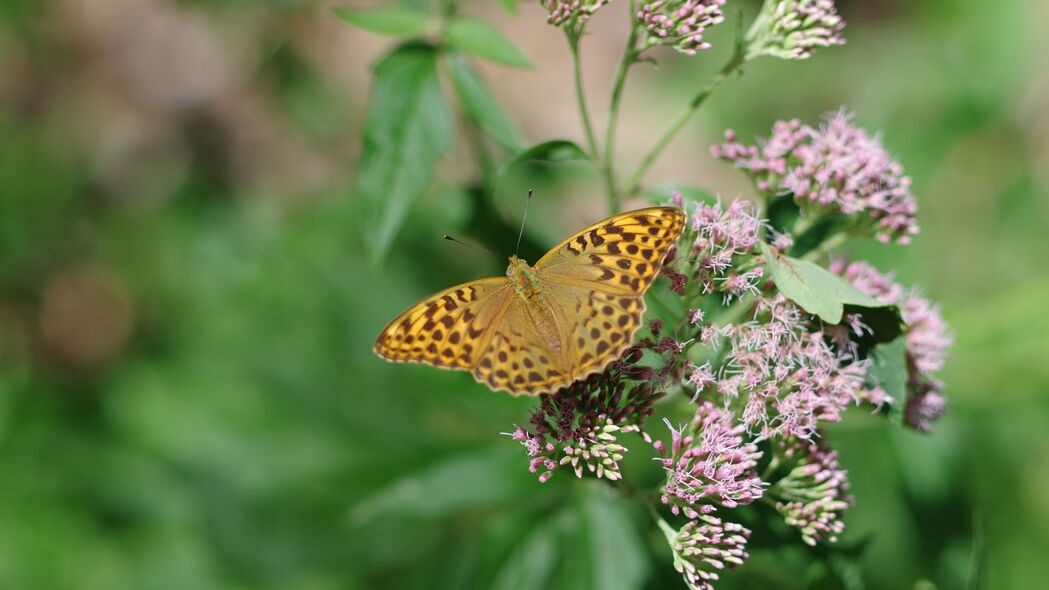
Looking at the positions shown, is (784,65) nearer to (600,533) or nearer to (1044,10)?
(1044,10)

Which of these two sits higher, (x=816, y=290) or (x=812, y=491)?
(x=816, y=290)

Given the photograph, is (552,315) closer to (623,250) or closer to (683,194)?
(623,250)

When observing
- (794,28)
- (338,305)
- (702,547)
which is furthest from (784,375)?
(338,305)

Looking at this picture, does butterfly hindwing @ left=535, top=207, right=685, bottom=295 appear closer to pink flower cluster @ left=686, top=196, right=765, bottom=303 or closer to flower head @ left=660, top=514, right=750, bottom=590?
pink flower cluster @ left=686, top=196, right=765, bottom=303

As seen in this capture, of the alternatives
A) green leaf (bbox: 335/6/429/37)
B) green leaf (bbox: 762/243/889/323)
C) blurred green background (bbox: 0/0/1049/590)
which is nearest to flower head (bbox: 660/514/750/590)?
blurred green background (bbox: 0/0/1049/590)

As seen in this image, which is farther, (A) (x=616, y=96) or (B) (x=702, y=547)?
(A) (x=616, y=96)
